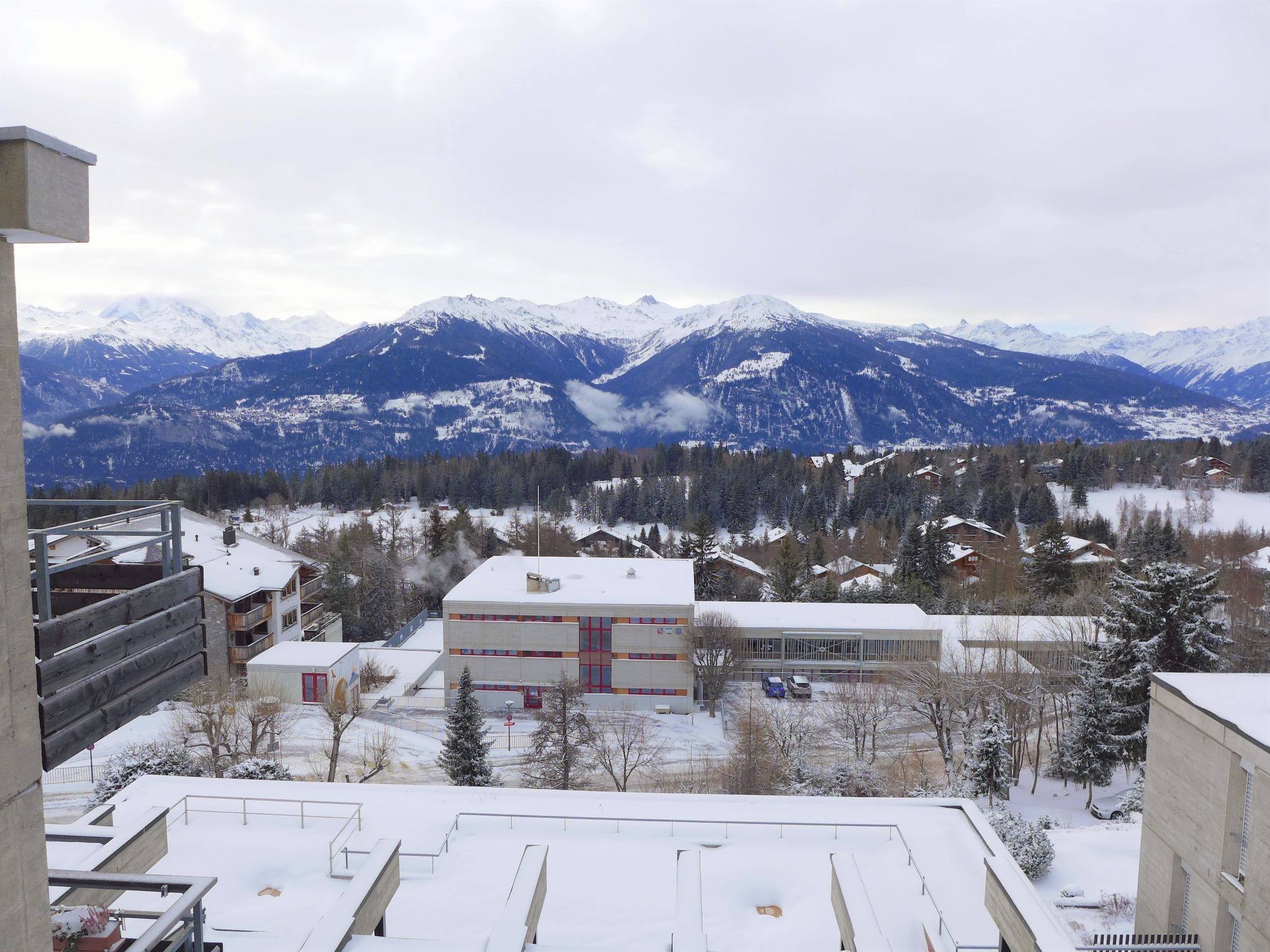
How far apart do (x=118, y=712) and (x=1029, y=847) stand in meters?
21.3

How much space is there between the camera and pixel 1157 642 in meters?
28.2

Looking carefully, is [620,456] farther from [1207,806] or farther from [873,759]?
[1207,806]

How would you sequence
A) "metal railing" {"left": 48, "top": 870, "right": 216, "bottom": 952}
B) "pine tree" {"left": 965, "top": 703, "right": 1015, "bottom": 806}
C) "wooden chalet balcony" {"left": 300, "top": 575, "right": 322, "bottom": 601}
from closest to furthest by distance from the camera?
1. "metal railing" {"left": 48, "top": 870, "right": 216, "bottom": 952}
2. "pine tree" {"left": 965, "top": 703, "right": 1015, "bottom": 806}
3. "wooden chalet balcony" {"left": 300, "top": 575, "right": 322, "bottom": 601}

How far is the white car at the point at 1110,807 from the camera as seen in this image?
1036 inches

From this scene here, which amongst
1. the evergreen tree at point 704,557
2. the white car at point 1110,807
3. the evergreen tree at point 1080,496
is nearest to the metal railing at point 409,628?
the evergreen tree at point 704,557

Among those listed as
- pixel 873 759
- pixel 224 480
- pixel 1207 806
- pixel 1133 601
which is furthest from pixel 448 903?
pixel 224 480

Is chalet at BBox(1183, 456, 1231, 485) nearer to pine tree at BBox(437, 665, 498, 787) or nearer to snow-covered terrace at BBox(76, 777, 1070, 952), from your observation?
pine tree at BBox(437, 665, 498, 787)

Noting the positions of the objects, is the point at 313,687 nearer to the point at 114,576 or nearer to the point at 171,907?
the point at 114,576

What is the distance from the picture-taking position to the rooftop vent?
136ft

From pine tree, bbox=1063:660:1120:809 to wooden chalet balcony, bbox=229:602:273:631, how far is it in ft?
129

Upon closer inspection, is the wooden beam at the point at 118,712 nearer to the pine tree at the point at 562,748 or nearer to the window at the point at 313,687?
the pine tree at the point at 562,748

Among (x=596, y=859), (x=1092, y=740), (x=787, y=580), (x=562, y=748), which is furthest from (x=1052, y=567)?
(x=596, y=859)

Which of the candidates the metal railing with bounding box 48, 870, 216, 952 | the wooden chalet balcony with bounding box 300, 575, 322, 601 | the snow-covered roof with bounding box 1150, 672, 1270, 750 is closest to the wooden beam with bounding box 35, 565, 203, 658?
the metal railing with bounding box 48, 870, 216, 952

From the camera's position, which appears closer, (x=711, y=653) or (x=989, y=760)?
(x=989, y=760)
